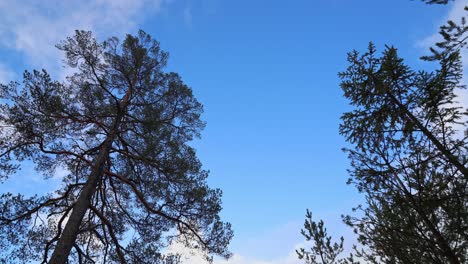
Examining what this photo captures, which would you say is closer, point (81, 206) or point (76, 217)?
point (76, 217)

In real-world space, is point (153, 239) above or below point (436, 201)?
above

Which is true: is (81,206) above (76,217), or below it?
above

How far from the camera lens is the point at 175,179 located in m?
10.7

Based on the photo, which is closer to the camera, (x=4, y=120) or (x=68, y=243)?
(x=68, y=243)

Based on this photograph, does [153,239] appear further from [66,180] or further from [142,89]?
[142,89]

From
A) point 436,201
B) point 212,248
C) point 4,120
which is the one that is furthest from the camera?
point 212,248

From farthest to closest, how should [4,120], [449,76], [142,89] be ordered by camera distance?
[142,89], [4,120], [449,76]

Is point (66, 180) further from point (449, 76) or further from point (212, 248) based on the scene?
point (449, 76)

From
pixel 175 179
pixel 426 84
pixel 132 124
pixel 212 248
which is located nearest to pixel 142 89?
pixel 132 124

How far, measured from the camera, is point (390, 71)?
27.2 ft

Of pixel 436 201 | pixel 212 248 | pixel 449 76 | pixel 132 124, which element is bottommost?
pixel 436 201

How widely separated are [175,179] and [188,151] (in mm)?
1355

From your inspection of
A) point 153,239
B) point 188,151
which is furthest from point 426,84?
point 153,239

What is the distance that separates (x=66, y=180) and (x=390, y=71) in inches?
439
